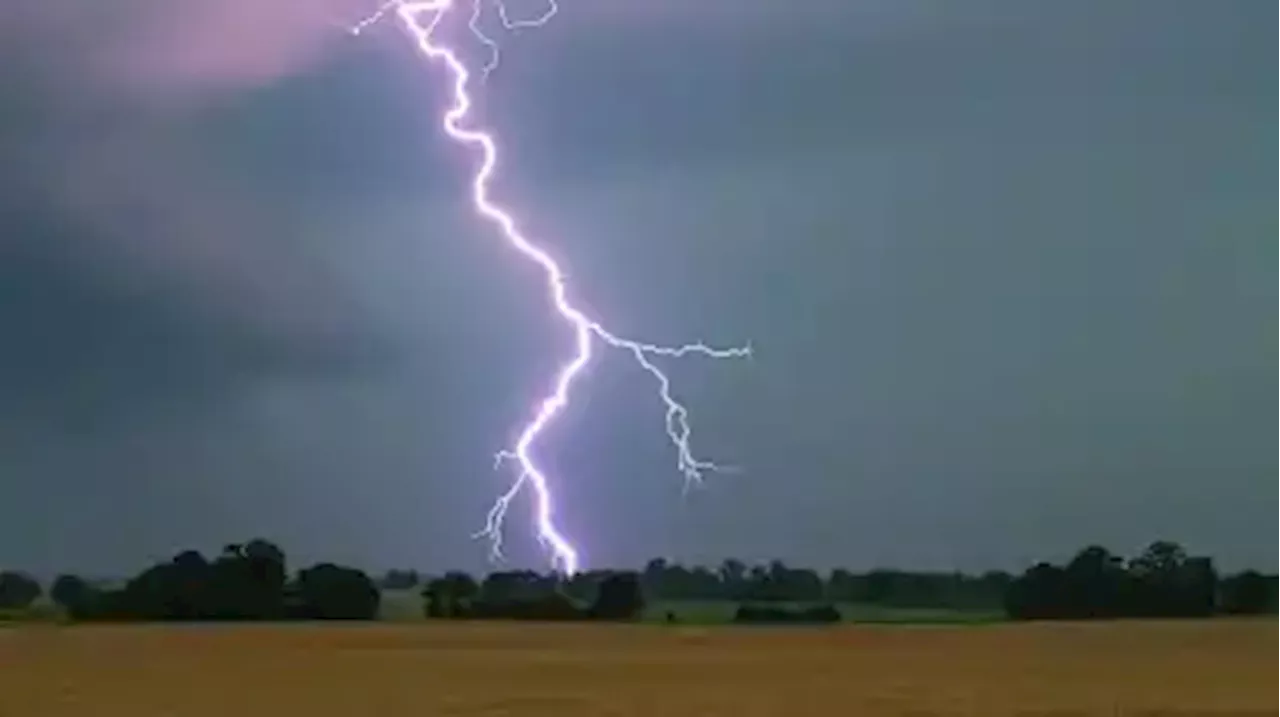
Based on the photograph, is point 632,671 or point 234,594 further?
point 234,594

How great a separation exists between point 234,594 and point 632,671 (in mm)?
35069

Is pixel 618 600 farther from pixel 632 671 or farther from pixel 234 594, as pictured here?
pixel 632 671

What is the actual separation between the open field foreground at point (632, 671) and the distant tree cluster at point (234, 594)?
10070 mm

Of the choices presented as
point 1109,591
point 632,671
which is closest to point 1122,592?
point 1109,591

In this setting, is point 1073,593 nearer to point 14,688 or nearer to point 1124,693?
point 1124,693

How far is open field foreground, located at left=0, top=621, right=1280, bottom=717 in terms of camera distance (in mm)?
29703

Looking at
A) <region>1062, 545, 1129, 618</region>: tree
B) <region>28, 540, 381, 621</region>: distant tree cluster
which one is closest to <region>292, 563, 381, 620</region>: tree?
<region>28, 540, 381, 621</region>: distant tree cluster

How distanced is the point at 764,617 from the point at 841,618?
3.45 metres

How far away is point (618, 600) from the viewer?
72688mm

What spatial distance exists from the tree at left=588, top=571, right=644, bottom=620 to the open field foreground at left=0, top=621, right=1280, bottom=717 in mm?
10700

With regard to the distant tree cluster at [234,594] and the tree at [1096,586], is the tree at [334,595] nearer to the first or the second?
the distant tree cluster at [234,594]

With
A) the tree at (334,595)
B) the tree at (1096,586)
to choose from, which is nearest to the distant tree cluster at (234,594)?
the tree at (334,595)

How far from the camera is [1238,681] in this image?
3656 centimetres

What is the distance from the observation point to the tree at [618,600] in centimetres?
7131
